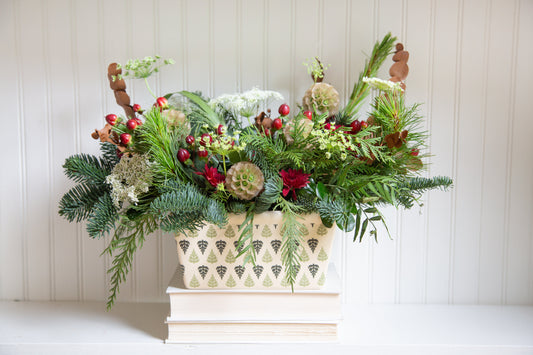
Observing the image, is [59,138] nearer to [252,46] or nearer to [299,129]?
[252,46]

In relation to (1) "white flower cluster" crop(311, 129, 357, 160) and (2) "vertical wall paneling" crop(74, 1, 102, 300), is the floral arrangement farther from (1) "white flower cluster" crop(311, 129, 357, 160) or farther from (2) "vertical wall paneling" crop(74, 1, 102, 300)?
(2) "vertical wall paneling" crop(74, 1, 102, 300)

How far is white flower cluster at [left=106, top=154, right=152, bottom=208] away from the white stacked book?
212mm

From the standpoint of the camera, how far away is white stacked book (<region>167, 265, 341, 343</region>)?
0.82 m

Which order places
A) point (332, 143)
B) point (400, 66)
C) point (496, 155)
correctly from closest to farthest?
point (332, 143) → point (400, 66) → point (496, 155)

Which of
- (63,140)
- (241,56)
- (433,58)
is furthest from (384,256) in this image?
(63,140)

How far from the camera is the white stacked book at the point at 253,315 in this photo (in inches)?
32.3

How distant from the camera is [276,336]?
0.83 metres

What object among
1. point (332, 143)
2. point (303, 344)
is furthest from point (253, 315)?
point (332, 143)

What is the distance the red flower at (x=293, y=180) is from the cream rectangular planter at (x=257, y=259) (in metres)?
0.06

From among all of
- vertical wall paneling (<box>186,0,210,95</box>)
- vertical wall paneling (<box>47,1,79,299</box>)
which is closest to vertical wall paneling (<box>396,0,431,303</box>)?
vertical wall paneling (<box>186,0,210,95</box>)

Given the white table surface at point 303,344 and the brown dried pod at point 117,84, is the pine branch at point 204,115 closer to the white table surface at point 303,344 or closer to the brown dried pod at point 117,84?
the brown dried pod at point 117,84

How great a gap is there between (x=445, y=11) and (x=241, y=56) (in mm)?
513

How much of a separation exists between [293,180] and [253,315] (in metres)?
0.29

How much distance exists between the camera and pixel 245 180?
0.72 m
